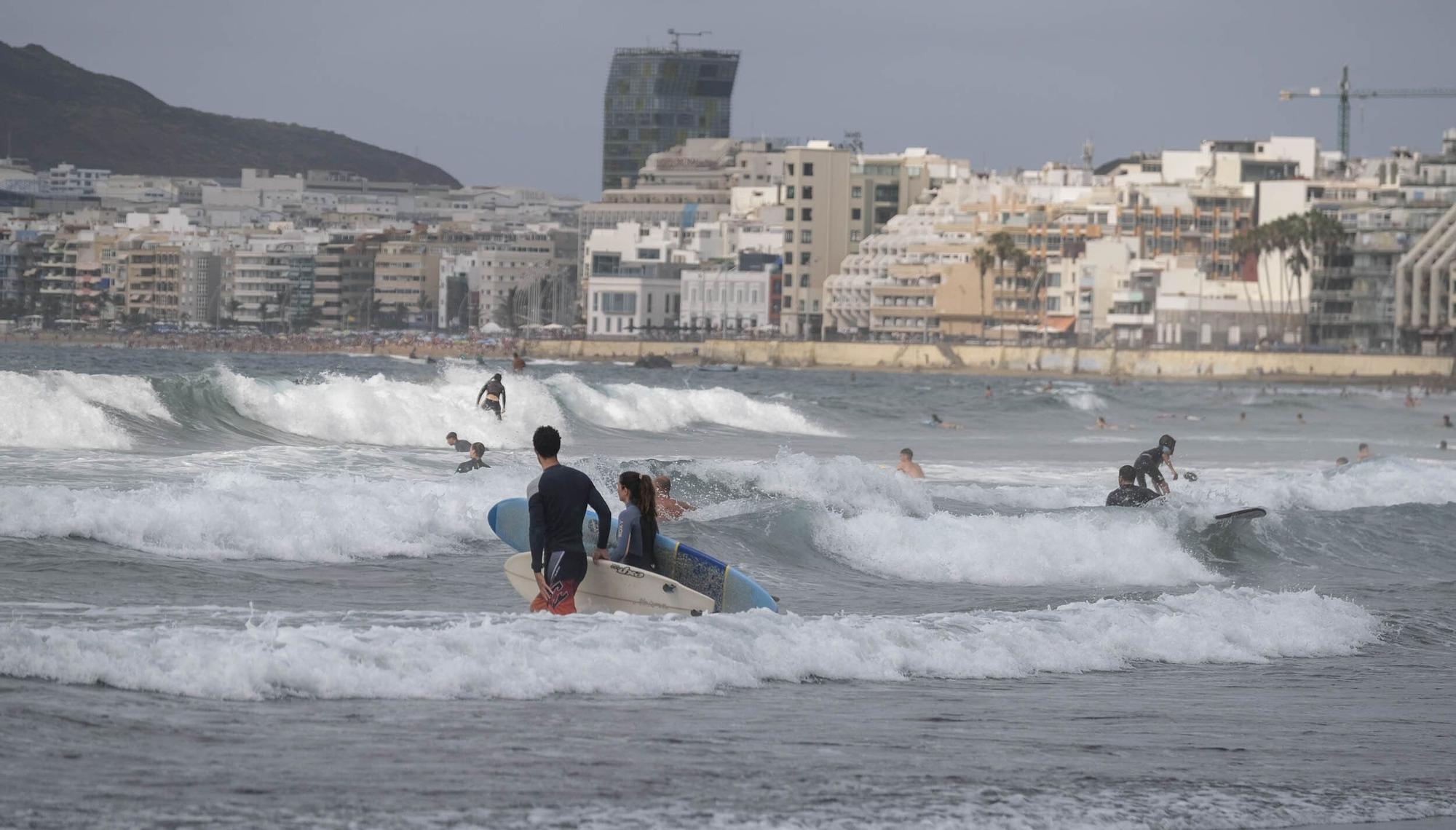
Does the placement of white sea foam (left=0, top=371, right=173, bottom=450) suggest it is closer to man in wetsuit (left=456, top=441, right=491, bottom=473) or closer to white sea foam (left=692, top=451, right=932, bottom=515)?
man in wetsuit (left=456, top=441, right=491, bottom=473)

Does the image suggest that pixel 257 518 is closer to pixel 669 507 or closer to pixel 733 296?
pixel 669 507

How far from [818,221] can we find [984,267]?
2223 centimetres

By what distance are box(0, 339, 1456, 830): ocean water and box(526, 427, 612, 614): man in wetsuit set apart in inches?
13.0

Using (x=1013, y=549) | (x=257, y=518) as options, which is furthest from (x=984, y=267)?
(x=257, y=518)

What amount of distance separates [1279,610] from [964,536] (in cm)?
487

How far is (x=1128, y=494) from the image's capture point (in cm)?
Result: 2077

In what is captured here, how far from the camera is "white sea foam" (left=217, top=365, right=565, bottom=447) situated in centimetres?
3547

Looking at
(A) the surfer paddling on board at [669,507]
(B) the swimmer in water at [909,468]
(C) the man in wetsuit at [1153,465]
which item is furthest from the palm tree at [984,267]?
(A) the surfer paddling on board at [669,507]

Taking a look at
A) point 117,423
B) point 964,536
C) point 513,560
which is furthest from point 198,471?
point 513,560

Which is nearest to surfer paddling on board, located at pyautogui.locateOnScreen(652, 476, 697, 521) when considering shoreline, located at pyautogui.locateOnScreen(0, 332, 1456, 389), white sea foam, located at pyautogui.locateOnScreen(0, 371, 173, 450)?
white sea foam, located at pyautogui.locateOnScreen(0, 371, 173, 450)

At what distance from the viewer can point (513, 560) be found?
1205 centimetres

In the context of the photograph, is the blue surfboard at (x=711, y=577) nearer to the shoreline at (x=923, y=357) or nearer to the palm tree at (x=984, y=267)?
the shoreline at (x=923, y=357)

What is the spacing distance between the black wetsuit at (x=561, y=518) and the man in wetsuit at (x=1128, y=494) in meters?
10.8

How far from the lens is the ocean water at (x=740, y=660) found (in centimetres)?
788
